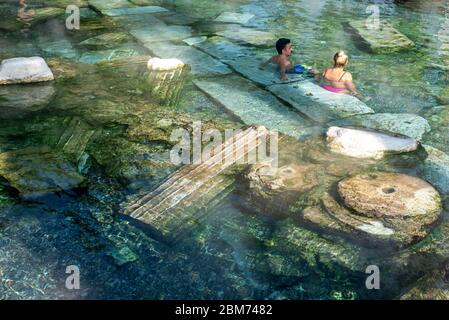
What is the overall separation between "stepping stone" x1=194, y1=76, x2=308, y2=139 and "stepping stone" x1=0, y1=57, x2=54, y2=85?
78.9 inches

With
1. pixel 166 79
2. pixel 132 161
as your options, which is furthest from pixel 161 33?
pixel 132 161

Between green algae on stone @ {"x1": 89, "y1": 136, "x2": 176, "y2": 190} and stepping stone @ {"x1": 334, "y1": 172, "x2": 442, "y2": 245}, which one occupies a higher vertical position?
stepping stone @ {"x1": 334, "y1": 172, "x2": 442, "y2": 245}

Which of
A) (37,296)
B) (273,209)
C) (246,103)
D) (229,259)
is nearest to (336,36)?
(246,103)

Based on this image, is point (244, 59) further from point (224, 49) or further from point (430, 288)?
point (430, 288)

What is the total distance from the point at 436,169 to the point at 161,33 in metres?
5.42

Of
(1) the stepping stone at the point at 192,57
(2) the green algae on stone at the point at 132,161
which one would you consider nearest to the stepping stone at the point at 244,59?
(1) the stepping stone at the point at 192,57

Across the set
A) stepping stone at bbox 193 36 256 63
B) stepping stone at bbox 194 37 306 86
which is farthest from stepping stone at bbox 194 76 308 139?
stepping stone at bbox 193 36 256 63

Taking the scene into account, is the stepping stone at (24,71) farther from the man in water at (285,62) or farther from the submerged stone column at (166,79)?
the man in water at (285,62)

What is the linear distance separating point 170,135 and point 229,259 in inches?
71.4

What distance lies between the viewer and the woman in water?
17.1 feet

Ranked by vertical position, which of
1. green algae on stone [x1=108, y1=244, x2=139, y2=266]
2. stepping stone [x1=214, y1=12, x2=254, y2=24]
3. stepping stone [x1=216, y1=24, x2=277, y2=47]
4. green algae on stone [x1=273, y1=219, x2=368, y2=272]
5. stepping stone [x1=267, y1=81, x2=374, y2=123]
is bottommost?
green algae on stone [x1=108, y1=244, x2=139, y2=266]

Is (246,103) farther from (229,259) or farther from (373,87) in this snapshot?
(229,259)

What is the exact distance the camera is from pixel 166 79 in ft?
18.3

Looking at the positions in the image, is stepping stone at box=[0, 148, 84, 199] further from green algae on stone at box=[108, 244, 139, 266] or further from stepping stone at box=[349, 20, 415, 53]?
stepping stone at box=[349, 20, 415, 53]
